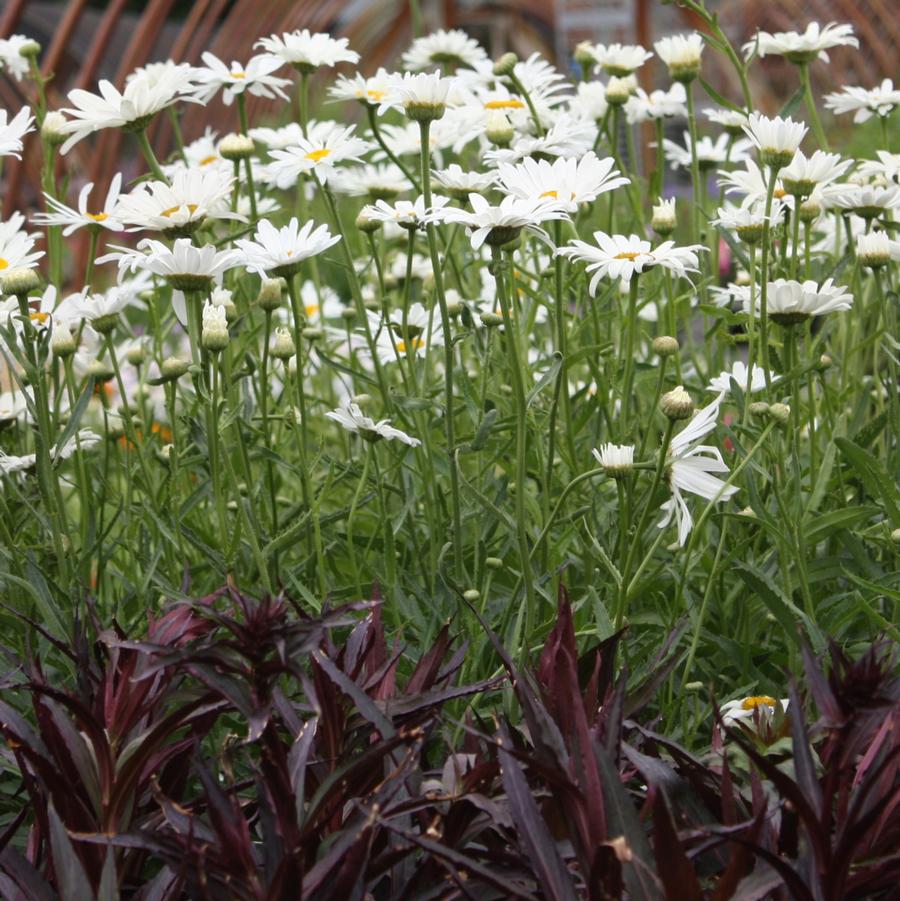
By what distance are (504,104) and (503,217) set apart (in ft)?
2.49

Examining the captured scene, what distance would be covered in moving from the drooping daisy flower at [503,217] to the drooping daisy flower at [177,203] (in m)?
0.30

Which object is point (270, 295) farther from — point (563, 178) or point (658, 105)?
point (658, 105)

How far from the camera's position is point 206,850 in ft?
3.53

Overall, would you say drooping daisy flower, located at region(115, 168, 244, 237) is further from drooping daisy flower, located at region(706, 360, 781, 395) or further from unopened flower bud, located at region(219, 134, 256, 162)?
drooping daisy flower, located at region(706, 360, 781, 395)

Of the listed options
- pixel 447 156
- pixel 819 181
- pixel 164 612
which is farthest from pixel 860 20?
pixel 164 612

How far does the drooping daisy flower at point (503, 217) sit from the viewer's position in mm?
1404

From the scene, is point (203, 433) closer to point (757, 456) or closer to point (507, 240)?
point (507, 240)

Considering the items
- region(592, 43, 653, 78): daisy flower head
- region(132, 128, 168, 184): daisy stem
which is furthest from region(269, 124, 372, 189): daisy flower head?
region(592, 43, 653, 78): daisy flower head

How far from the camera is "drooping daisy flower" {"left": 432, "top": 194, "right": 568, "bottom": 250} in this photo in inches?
55.3

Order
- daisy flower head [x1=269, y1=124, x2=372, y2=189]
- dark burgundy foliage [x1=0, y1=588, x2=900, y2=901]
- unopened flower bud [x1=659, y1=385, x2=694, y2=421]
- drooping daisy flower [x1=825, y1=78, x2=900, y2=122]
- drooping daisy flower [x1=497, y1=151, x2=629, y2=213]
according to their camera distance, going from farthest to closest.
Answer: drooping daisy flower [x1=825, y1=78, x2=900, y2=122] → daisy flower head [x1=269, y1=124, x2=372, y2=189] → drooping daisy flower [x1=497, y1=151, x2=629, y2=213] → unopened flower bud [x1=659, y1=385, x2=694, y2=421] → dark burgundy foliage [x1=0, y1=588, x2=900, y2=901]

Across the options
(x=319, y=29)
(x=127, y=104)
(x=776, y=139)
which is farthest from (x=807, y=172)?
(x=319, y=29)

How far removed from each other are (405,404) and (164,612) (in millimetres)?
354

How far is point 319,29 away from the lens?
7652mm

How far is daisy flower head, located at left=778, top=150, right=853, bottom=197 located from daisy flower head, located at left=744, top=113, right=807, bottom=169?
0.15 ft
